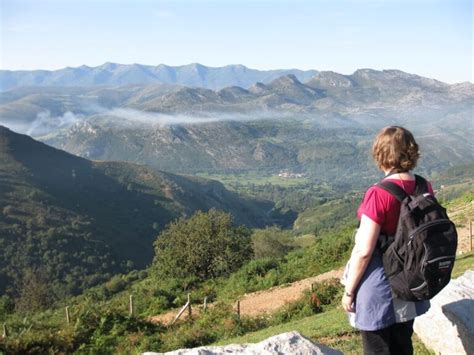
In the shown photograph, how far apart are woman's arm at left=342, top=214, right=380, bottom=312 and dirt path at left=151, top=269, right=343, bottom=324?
13.9 m

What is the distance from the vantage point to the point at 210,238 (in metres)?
33.2

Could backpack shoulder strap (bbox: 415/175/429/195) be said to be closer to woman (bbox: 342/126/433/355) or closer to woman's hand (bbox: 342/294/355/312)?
woman (bbox: 342/126/433/355)

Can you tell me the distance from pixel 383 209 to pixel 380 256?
40 centimetres

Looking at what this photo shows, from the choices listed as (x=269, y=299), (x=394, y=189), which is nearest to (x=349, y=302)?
(x=394, y=189)

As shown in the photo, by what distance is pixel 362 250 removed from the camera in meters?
3.78

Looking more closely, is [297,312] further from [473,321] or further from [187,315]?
[473,321]

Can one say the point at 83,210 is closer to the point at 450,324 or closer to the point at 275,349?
the point at 450,324

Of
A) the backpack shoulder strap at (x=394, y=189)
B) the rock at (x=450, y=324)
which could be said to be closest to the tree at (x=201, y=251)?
the rock at (x=450, y=324)

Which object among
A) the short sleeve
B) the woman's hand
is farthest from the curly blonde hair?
the woman's hand

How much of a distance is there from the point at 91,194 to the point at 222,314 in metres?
125

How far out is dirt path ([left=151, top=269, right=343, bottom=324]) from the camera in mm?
18281

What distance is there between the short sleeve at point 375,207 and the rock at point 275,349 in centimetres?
167

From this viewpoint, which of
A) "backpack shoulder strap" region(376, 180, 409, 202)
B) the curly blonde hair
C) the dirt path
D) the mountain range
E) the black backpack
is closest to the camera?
the black backpack

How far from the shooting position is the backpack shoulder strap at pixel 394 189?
3752 mm
